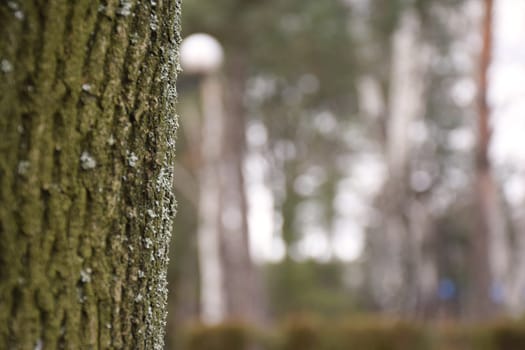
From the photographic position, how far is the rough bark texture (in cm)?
112

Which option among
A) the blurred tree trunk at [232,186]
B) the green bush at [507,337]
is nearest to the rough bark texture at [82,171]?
the green bush at [507,337]

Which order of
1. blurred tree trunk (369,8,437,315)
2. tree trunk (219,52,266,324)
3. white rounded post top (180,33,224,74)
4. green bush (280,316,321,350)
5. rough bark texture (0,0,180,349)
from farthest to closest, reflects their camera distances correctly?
blurred tree trunk (369,8,437,315)
tree trunk (219,52,266,324)
white rounded post top (180,33,224,74)
green bush (280,316,321,350)
rough bark texture (0,0,180,349)

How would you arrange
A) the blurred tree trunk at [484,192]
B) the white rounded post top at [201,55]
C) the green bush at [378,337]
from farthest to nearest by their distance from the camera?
the blurred tree trunk at [484,192], the white rounded post top at [201,55], the green bush at [378,337]

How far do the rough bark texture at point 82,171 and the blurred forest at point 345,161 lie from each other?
7.87 metres

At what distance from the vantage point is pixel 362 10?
54.8ft

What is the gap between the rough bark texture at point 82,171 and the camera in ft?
3.67

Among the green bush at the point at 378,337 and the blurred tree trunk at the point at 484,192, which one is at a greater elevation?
the blurred tree trunk at the point at 484,192

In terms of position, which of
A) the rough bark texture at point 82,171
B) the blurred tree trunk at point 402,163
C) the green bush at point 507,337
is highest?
the blurred tree trunk at point 402,163

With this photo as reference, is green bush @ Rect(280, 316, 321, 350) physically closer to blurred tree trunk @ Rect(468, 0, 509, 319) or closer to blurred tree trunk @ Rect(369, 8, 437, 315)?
blurred tree trunk @ Rect(468, 0, 509, 319)

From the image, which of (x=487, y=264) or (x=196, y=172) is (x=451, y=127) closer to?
(x=196, y=172)

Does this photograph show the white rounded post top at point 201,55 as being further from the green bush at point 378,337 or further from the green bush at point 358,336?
the green bush at point 378,337

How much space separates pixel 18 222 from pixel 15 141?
108mm

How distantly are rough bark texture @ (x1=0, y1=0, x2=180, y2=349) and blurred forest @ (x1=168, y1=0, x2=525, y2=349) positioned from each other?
787 cm

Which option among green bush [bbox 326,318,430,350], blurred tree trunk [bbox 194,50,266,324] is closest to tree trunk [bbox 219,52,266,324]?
blurred tree trunk [bbox 194,50,266,324]
